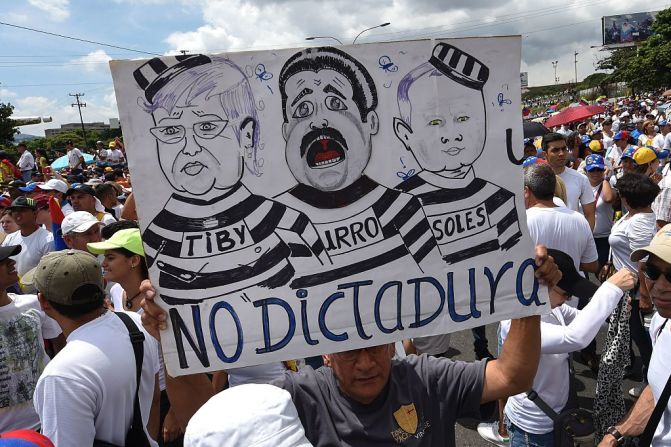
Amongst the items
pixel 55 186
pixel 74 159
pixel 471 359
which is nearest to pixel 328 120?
pixel 471 359

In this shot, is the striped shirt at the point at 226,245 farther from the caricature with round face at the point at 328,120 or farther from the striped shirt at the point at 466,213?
the striped shirt at the point at 466,213

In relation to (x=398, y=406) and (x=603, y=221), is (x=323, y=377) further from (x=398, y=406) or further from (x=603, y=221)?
(x=603, y=221)

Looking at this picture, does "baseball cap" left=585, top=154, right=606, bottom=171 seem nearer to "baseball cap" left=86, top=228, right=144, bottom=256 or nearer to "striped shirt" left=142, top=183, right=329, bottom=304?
"baseball cap" left=86, top=228, right=144, bottom=256

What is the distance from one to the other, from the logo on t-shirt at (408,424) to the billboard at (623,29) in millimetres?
110448

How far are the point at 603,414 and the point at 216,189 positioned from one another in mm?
2558

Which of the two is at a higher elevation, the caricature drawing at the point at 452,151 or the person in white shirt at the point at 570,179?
the caricature drawing at the point at 452,151

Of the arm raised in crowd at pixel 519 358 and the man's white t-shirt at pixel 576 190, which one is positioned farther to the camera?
the man's white t-shirt at pixel 576 190

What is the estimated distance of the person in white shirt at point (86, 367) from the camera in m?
2.04

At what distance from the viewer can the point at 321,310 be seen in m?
1.75

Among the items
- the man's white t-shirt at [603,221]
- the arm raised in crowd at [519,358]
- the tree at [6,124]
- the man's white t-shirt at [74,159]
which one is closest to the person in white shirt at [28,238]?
the arm raised in crowd at [519,358]

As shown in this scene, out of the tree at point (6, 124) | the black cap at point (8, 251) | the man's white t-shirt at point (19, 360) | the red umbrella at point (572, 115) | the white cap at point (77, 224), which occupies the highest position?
the tree at point (6, 124)

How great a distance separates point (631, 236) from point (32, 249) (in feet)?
18.4

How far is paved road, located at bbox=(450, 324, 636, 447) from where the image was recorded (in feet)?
12.8

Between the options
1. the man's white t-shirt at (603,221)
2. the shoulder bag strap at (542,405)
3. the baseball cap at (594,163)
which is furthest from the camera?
the baseball cap at (594,163)
